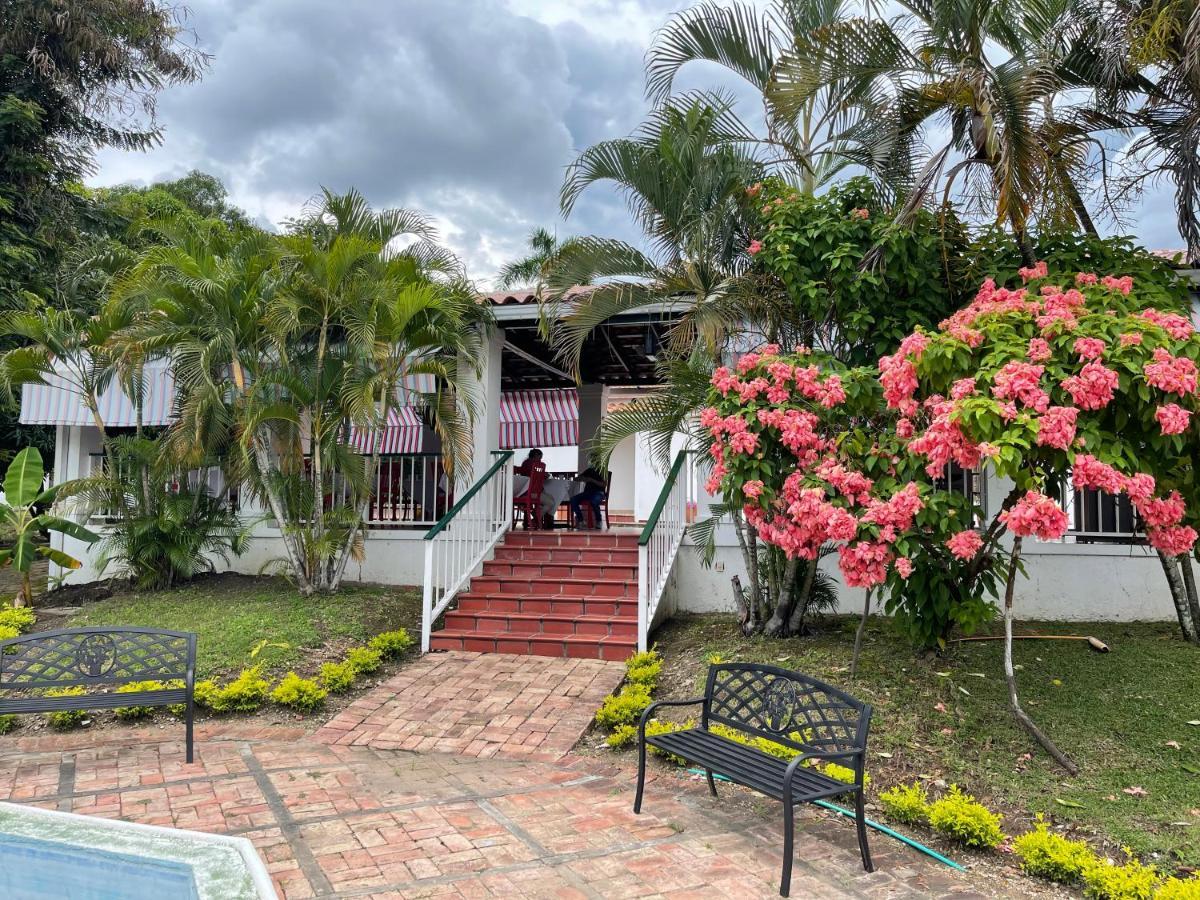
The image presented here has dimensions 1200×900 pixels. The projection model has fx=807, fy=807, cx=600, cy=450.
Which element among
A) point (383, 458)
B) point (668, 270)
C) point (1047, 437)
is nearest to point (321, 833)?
point (1047, 437)

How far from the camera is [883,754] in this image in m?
4.84

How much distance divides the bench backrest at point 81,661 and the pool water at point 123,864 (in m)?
1.91

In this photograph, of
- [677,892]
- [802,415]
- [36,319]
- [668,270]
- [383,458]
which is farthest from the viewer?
[383,458]

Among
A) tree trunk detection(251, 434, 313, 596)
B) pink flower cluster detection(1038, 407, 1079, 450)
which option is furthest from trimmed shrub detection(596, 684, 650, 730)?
tree trunk detection(251, 434, 313, 596)

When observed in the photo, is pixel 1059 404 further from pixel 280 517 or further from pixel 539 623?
pixel 280 517

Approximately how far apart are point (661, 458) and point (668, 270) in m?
1.62

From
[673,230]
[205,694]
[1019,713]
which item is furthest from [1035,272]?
[205,694]

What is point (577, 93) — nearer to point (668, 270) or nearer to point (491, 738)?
point (668, 270)

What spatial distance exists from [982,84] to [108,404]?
10.8m

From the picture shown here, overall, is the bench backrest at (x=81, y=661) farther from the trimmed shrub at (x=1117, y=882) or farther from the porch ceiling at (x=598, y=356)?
the porch ceiling at (x=598, y=356)

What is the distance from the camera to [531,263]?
82.4ft

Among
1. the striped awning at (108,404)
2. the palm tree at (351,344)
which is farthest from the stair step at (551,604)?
the striped awning at (108,404)

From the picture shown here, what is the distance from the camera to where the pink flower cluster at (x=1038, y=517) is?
3947mm

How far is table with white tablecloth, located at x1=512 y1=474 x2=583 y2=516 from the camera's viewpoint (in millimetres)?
11414
